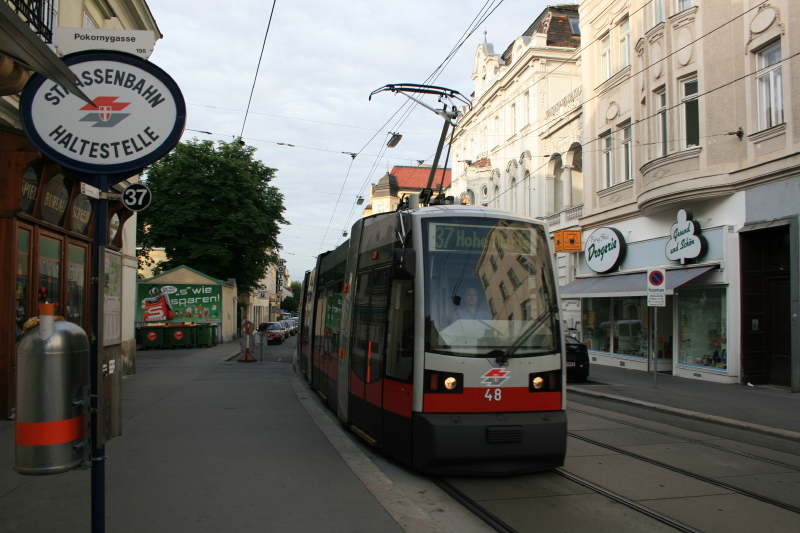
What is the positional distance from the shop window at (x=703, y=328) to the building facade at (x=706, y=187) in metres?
0.03

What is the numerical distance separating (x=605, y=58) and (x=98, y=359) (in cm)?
2452

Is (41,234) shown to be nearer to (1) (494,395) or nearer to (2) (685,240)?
(1) (494,395)

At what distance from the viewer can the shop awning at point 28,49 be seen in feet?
8.38

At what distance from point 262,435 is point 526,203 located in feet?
88.1

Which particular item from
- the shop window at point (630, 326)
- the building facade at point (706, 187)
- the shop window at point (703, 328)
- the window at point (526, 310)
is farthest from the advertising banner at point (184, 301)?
the window at point (526, 310)

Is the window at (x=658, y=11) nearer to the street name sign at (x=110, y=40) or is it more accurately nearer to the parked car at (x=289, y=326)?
the street name sign at (x=110, y=40)

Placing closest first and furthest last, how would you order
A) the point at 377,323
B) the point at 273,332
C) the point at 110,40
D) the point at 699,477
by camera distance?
the point at 110,40, the point at 699,477, the point at 377,323, the point at 273,332

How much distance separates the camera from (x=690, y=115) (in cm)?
1838

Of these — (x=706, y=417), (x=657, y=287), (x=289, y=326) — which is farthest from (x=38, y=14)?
(x=289, y=326)

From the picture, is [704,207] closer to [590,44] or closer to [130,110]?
[590,44]

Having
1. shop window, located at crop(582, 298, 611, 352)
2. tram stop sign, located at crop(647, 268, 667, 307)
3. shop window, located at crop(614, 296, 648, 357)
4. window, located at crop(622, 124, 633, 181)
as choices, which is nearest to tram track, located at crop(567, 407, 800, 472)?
tram stop sign, located at crop(647, 268, 667, 307)

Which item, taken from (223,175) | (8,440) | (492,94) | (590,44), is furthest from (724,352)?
(223,175)

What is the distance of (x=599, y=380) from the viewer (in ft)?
60.0

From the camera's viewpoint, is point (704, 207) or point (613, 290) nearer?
point (704, 207)
